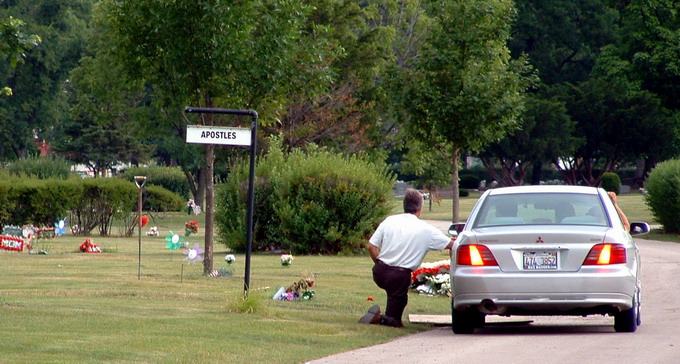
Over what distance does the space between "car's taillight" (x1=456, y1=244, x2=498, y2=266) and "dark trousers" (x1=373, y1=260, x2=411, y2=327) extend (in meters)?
1.06

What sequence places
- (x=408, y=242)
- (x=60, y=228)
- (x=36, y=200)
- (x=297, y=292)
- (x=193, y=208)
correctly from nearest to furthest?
(x=408, y=242) < (x=297, y=292) < (x=60, y=228) < (x=36, y=200) < (x=193, y=208)

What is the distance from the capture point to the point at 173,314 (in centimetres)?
1295

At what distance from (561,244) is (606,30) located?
68.6 meters

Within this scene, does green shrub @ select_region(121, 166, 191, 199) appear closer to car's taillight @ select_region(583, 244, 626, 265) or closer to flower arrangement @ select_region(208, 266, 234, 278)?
flower arrangement @ select_region(208, 266, 234, 278)

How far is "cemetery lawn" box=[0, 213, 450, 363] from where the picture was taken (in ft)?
33.4

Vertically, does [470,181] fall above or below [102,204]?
above

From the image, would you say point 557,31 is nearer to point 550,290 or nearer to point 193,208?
point 193,208

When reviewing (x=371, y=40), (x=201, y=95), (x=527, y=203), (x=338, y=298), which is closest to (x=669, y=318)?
(x=527, y=203)

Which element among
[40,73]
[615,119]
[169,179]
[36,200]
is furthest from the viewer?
[40,73]

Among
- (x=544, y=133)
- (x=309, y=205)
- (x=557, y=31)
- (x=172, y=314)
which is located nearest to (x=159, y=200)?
(x=544, y=133)

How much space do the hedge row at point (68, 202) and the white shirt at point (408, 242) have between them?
23.1 m

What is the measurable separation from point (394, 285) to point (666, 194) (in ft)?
84.5

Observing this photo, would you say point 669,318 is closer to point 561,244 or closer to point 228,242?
point 561,244

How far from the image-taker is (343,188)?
26953mm
